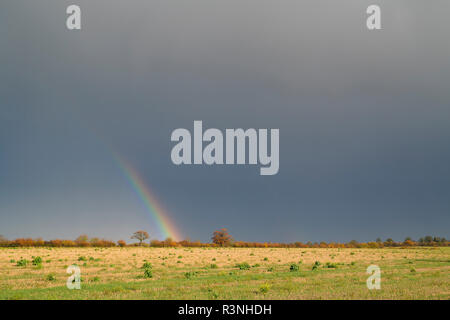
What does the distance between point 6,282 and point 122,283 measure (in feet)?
24.0

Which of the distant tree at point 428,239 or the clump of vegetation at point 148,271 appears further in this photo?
the distant tree at point 428,239

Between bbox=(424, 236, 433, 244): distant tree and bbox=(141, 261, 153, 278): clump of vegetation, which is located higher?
bbox=(141, 261, 153, 278): clump of vegetation

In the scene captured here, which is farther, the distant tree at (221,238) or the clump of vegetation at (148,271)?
the distant tree at (221,238)

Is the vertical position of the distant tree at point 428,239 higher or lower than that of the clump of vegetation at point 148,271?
lower

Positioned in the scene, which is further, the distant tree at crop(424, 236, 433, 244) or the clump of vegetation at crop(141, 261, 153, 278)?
the distant tree at crop(424, 236, 433, 244)

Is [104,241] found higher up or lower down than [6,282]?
lower down

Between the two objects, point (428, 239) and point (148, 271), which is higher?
point (148, 271)
